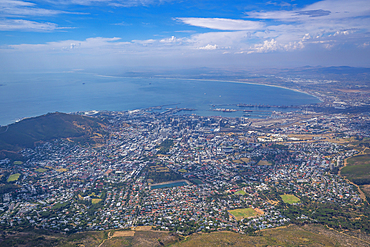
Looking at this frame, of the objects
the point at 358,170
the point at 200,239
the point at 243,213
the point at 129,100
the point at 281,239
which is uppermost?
the point at 129,100

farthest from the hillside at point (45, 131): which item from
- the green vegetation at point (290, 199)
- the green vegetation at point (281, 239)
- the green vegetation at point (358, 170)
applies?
the green vegetation at point (358, 170)

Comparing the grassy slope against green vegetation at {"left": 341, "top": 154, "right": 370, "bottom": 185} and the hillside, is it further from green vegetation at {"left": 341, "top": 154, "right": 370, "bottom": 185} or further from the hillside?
the hillside

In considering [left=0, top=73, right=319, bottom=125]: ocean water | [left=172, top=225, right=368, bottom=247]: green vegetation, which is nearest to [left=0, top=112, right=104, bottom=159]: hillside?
[left=0, top=73, right=319, bottom=125]: ocean water

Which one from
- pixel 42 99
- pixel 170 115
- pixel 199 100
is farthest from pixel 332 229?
pixel 42 99

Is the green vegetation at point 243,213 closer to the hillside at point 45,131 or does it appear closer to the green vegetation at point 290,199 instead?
the green vegetation at point 290,199

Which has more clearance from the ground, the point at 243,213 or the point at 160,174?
the point at 160,174

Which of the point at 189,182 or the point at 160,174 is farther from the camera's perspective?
the point at 160,174

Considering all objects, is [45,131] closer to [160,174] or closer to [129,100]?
[160,174]

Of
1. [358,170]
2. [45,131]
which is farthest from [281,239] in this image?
[45,131]
